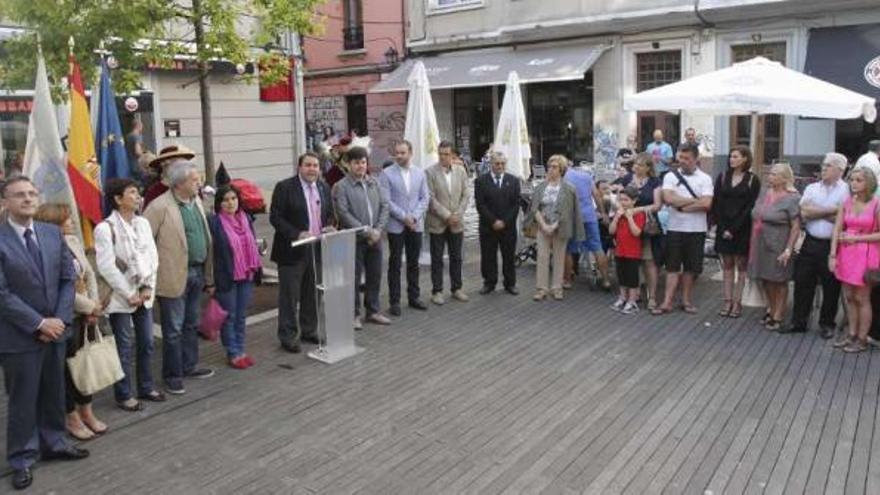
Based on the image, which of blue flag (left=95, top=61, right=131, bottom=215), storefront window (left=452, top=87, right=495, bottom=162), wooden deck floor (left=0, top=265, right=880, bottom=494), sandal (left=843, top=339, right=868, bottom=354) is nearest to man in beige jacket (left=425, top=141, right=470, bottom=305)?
wooden deck floor (left=0, top=265, right=880, bottom=494)

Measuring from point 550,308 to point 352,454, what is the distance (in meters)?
4.01

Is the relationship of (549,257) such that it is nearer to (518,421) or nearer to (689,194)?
(689,194)

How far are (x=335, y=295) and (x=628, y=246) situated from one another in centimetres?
322

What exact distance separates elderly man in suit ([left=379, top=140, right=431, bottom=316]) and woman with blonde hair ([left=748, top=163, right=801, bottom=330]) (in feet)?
11.0

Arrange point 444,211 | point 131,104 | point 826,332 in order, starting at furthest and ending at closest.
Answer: point 131,104, point 444,211, point 826,332

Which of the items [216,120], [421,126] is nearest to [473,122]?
[216,120]

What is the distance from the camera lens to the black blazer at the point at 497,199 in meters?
8.61

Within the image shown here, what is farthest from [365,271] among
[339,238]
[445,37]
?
[445,37]

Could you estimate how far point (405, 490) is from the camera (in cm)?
425

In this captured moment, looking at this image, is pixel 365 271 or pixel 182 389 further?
pixel 365 271

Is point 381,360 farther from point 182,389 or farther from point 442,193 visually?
point 442,193

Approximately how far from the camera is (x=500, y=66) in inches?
736

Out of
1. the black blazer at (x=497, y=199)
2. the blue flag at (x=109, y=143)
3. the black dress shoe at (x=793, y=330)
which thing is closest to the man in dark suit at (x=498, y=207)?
the black blazer at (x=497, y=199)

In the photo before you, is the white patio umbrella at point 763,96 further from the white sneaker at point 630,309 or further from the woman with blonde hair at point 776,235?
the white sneaker at point 630,309
